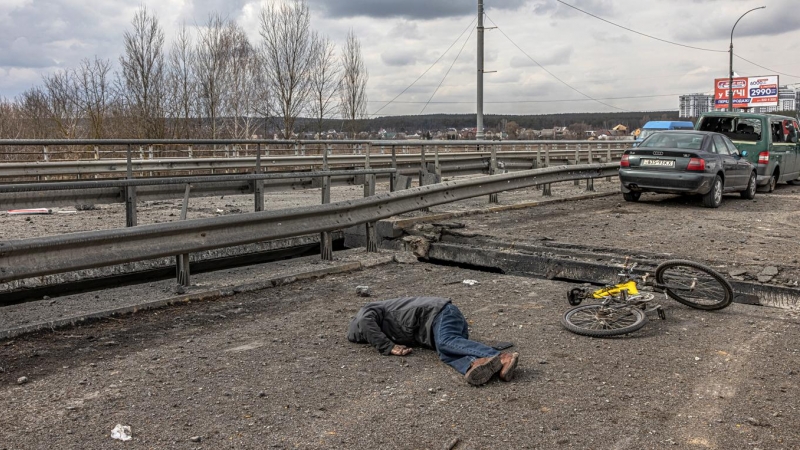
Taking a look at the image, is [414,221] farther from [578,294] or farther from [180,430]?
[180,430]

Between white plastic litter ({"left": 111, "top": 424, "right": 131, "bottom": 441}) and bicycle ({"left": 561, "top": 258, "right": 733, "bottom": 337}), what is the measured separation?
315 cm

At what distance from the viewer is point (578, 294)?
5.94 meters

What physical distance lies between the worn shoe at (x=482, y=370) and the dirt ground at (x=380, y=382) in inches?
3.1

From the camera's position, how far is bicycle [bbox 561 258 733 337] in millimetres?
5328

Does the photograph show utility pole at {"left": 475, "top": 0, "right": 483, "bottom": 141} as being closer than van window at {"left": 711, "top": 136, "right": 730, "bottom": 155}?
No

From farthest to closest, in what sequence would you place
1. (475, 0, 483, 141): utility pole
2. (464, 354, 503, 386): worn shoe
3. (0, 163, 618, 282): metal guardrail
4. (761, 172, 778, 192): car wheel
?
(475, 0, 483, 141): utility pole → (761, 172, 778, 192): car wheel → (0, 163, 618, 282): metal guardrail → (464, 354, 503, 386): worn shoe

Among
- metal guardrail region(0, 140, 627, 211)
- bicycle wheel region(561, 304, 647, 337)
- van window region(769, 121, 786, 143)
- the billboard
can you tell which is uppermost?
the billboard

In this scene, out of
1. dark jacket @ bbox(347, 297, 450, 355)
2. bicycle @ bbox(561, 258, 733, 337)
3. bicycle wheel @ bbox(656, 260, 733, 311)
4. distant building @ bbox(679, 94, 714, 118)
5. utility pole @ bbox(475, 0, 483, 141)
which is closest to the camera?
dark jacket @ bbox(347, 297, 450, 355)

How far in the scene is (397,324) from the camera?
16.1 ft

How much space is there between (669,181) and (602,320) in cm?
928

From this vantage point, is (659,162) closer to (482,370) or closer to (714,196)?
(714,196)

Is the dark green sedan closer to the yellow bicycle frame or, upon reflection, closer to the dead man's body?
the yellow bicycle frame

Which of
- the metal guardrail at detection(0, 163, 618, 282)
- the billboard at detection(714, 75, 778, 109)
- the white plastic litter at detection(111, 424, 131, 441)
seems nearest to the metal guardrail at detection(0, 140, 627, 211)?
the metal guardrail at detection(0, 163, 618, 282)

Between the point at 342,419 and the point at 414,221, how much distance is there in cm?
582
